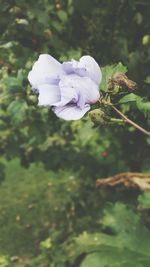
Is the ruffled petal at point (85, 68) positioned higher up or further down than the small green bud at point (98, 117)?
higher up

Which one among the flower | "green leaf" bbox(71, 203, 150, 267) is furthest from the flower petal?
"green leaf" bbox(71, 203, 150, 267)

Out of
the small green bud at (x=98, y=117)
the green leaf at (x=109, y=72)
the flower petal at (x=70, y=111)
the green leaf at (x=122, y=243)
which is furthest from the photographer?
the green leaf at (x=122, y=243)

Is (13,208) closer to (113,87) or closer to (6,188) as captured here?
(6,188)

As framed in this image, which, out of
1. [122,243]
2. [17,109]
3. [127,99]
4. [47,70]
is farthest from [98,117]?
[122,243]

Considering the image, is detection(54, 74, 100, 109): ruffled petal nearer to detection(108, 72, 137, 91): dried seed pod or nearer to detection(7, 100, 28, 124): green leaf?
detection(108, 72, 137, 91): dried seed pod

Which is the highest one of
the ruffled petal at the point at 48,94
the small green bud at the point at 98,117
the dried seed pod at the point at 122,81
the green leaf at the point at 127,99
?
the dried seed pod at the point at 122,81

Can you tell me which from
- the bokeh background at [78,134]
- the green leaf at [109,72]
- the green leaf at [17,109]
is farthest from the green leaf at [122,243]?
the green leaf at [109,72]

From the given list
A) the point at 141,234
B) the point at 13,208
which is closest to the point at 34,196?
the point at 13,208

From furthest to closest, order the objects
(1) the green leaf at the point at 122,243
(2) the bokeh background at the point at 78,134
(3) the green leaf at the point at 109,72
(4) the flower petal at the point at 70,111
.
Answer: (1) the green leaf at the point at 122,243 → (2) the bokeh background at the point at 78,134 → (3) the green leaf at the point at 109,72 → (4) the flower petal at the point at 70,111

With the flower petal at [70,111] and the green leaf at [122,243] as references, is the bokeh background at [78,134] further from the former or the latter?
the flower petal at [70,111]
